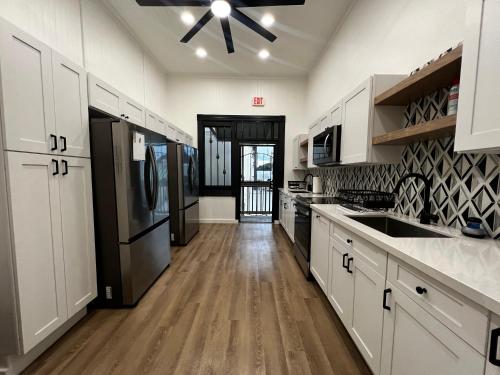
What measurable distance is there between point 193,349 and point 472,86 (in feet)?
7.33

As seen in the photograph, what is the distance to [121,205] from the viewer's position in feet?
6.35

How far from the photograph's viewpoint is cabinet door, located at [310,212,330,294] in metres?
2.06

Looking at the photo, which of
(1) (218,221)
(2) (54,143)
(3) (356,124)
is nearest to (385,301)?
(3) (356,124)

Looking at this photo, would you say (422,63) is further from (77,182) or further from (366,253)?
(77,182)

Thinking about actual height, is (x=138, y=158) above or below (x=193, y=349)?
above

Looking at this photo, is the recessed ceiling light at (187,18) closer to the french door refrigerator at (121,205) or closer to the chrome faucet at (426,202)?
the french door refrigerator at (121,205)

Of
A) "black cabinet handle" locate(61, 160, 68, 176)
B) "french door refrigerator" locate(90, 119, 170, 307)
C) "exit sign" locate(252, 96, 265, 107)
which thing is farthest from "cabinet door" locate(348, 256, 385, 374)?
"exit sign" locate(252, 96, 265, 107)

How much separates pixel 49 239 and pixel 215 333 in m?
1.38

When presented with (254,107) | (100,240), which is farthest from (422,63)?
(254,107)

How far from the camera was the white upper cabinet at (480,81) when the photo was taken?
911 mm

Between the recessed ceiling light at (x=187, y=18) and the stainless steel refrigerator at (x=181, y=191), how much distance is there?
1.77 m

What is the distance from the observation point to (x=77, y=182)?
1765 mm

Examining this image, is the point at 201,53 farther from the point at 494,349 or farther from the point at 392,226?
the point at 494,349

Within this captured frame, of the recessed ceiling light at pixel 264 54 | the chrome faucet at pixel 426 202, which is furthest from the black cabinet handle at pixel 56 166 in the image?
the recessed ceiling light at pixel 264 54
